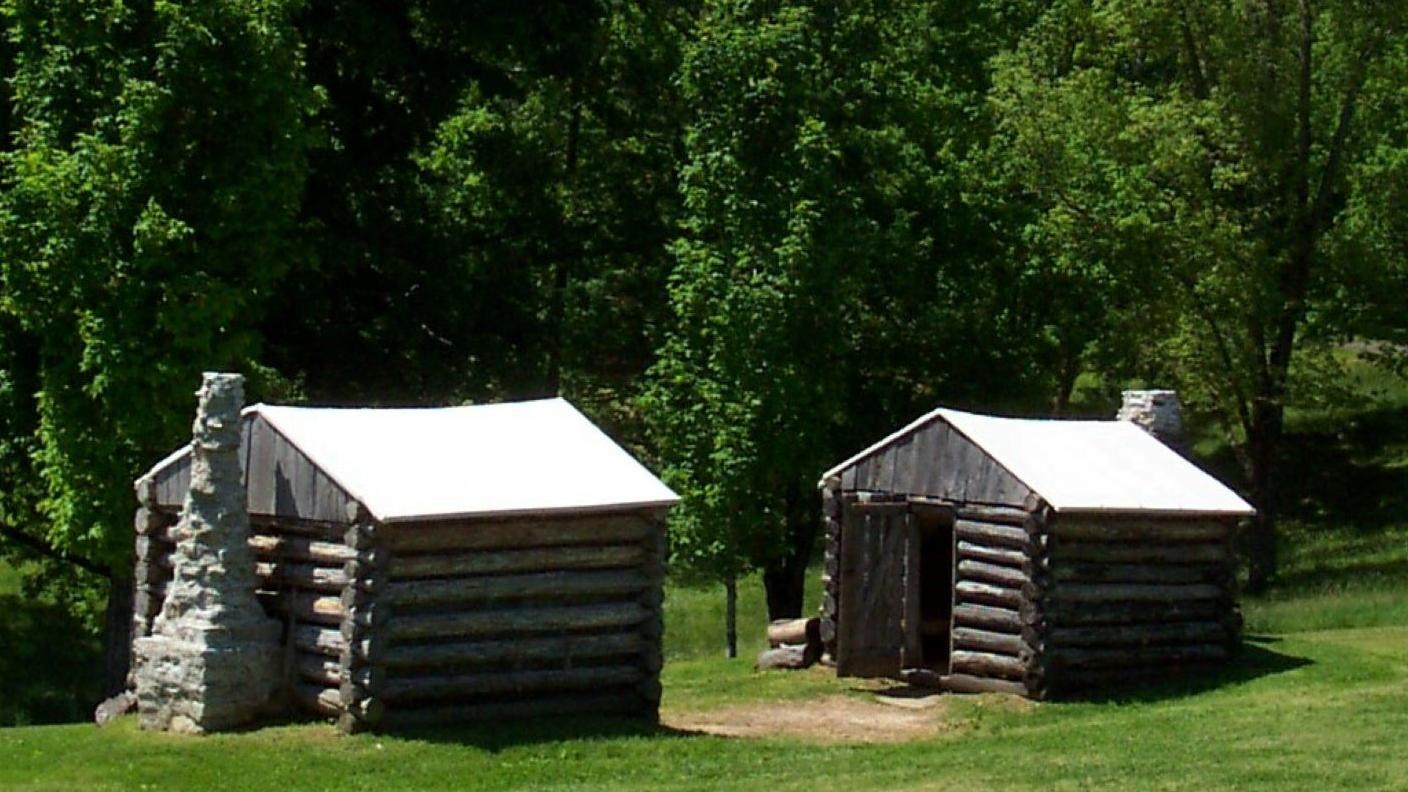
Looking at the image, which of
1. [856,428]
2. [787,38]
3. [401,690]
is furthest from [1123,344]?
[401,690]

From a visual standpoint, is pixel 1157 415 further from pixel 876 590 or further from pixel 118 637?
pixel 118 637

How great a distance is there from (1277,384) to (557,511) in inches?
761

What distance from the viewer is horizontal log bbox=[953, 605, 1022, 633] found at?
2217 centimetres

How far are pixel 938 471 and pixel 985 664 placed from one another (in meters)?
2.15

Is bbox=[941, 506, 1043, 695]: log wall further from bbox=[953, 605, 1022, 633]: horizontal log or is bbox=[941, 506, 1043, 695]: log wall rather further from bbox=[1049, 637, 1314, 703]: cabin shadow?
bbox=[1049, 637, 1314, 703]: cabin shadow

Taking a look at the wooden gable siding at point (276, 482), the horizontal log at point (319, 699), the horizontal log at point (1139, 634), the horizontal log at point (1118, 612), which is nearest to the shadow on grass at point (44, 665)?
the wooden gable siding at point (276, 482)

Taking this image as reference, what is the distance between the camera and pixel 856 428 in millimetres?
30281

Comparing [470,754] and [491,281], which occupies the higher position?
[491,281]

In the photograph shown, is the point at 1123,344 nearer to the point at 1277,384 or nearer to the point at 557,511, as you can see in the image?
the point at 1277,384

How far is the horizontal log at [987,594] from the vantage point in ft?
72.6

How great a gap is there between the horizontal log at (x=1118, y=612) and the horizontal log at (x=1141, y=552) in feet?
1.50

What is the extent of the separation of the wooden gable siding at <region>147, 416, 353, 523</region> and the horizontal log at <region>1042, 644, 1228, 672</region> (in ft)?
25.6

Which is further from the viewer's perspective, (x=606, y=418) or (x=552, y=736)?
(x=606, y=418)

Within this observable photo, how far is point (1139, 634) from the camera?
73.9ft
